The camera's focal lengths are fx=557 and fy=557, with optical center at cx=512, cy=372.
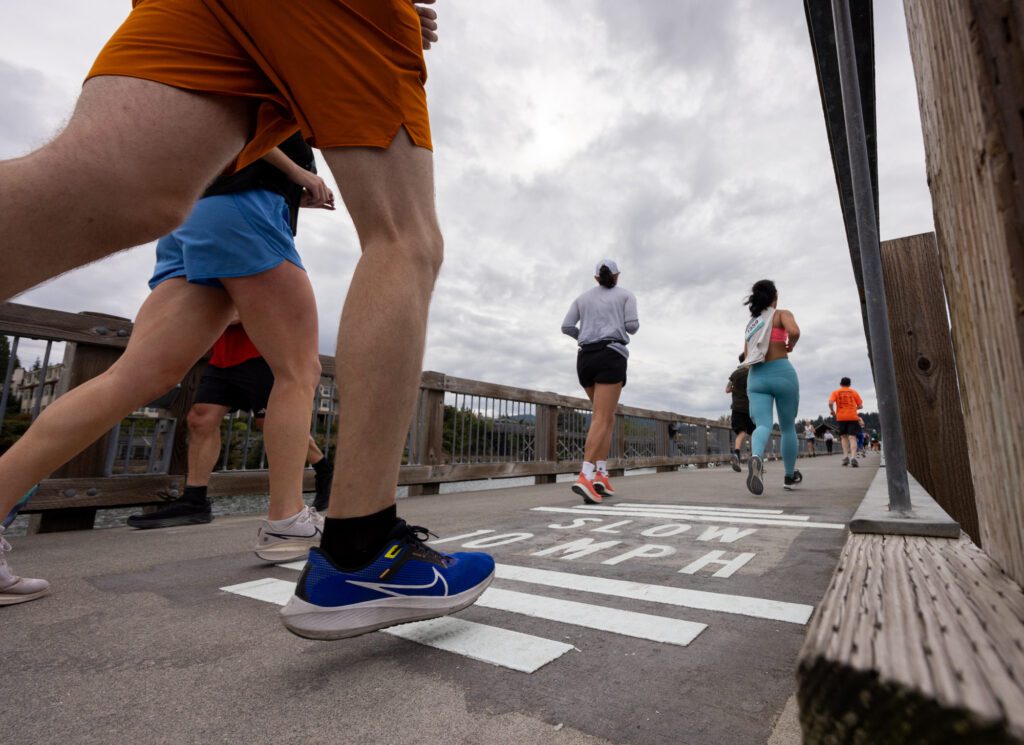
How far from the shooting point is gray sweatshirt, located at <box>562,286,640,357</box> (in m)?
4.91

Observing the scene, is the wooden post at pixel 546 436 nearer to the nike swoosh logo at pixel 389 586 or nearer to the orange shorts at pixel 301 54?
the nike swoosh logo at pixel 389 586

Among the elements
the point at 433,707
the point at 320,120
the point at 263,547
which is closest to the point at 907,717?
the point at 433,707

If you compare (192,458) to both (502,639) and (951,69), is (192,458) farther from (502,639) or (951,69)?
(951,69)

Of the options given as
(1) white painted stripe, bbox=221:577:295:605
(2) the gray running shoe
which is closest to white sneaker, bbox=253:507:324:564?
(1) white painted stripe, bbox=221:577:295:605

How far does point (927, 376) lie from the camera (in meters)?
2.66

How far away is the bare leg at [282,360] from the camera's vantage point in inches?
79.7

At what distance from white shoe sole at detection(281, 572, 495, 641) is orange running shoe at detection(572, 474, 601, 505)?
11.0ft

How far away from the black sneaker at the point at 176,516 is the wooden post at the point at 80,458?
0.46m

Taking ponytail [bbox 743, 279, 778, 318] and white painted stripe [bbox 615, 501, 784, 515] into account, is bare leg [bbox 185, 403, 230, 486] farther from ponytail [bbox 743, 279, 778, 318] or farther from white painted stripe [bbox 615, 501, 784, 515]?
ponytail [bbox 743, 279, 778, 318]

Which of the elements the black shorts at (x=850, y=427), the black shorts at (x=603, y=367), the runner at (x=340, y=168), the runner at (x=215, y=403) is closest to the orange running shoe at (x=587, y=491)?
the black shorts at (x=603, y=367)

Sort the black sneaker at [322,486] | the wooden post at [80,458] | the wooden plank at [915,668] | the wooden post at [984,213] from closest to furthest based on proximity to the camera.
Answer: the wooden plank at [915,668], the wooden post at [984,213], the wooden post at [80,458], the black sneaker at [322,486]

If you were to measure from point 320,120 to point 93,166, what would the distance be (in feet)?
1.44

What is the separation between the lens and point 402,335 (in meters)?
1.20

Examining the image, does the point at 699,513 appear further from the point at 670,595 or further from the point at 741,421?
the point at 741,421
